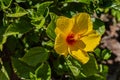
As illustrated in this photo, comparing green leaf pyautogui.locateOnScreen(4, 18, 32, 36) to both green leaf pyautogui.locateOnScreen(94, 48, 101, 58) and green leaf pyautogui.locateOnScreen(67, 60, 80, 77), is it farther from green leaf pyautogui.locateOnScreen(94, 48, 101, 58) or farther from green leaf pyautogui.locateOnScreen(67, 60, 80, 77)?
green leaf pyautogui.locateOnScreen(94, 48, 101, 58)

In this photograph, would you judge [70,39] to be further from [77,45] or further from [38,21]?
[38,21]

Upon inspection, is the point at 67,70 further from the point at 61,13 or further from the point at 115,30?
the point at 115,30

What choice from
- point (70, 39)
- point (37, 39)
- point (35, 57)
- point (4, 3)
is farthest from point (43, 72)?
point (4, 3)

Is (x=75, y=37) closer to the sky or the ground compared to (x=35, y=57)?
closer to the sky

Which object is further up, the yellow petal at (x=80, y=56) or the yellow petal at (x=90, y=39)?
the yellow petal at (x=90, y=39)

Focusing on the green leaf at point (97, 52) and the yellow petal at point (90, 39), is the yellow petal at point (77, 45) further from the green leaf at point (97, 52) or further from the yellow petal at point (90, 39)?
the green leaf at point (97, 52)

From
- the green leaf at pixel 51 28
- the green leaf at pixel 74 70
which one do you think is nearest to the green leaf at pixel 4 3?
the green leaf at pixel 51 28
